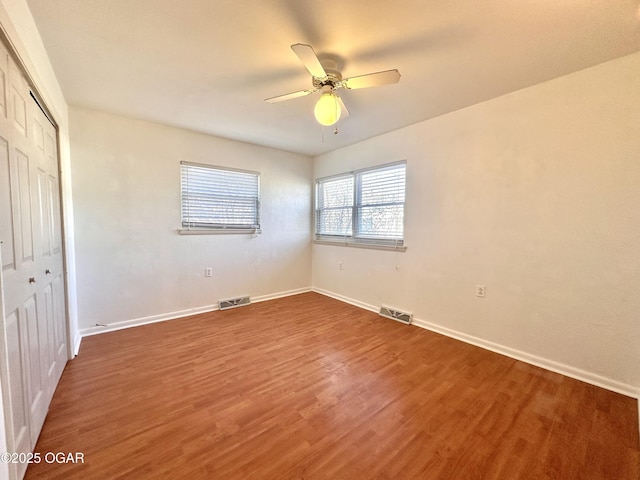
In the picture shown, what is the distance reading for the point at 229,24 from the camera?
1563 millimetres

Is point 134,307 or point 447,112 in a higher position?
point 447,112

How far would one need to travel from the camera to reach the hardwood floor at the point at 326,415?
1.33 metres

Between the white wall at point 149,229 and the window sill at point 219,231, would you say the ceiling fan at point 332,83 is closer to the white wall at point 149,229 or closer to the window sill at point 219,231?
the white wall at point 149,229

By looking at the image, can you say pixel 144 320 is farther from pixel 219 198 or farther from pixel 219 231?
pixel 219 198

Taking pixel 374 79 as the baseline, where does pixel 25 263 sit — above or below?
below

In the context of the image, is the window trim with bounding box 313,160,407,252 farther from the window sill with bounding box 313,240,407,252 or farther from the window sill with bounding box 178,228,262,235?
the window sill with bounding box 178,228,262,235

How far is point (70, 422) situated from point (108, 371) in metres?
0.59

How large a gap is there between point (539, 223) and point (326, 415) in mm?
Result: 2370

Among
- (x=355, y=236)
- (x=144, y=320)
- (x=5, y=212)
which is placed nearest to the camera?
(x=5, y=212)

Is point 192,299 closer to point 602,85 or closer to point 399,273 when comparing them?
point 399,273

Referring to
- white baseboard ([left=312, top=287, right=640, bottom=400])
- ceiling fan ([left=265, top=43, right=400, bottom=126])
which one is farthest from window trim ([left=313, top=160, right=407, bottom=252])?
ceiling fan ([left=265, top=43, right=400, bottom=126])

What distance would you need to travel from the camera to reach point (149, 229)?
3.16 metres

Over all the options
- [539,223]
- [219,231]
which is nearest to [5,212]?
[219,231]

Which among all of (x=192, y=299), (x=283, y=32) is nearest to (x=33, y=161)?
(x=283, y=32)
